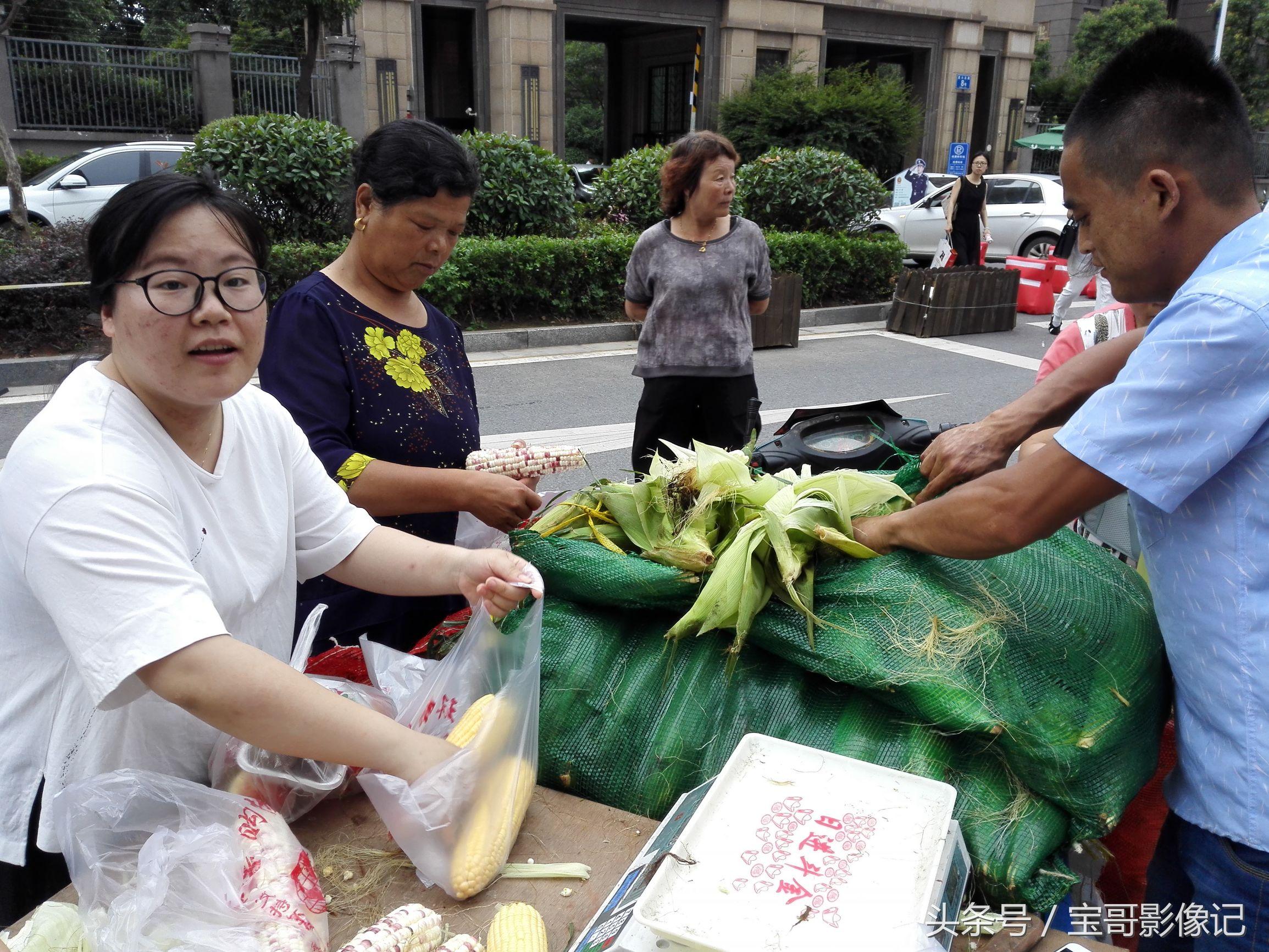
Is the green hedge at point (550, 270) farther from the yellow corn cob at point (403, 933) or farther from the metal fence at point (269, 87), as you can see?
the metal fence at point (269, 87)

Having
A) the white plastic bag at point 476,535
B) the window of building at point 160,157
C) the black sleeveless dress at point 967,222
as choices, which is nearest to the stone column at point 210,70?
the window of building at point 160,157

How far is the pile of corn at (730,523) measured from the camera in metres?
1.77

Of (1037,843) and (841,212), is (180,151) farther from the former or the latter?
(1037,843)

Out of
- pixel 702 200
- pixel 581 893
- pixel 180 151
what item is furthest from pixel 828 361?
pixel 180 151

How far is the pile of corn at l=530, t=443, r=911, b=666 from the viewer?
5.82 ft

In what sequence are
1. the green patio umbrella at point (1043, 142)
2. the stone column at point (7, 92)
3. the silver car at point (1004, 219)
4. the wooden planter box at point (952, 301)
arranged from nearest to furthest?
the wooden planter box at point (952, 301) < the silver car at point (1004, 219) < the stone column at point (7, 92) < the green patio umbrella at point (1043, 142)

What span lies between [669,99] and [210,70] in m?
12.9

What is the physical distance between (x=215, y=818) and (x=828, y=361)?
9.41 metres

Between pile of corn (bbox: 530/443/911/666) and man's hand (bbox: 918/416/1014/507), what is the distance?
0.08 m

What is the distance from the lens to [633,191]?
12.8 m

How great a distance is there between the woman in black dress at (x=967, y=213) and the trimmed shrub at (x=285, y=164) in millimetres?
8675

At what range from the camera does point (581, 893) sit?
1554mm

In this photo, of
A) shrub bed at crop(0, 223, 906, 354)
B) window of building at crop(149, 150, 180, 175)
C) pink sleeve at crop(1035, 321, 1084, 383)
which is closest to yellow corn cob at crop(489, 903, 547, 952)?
pink sleeve at crop(1035, 321, 1084, 383)

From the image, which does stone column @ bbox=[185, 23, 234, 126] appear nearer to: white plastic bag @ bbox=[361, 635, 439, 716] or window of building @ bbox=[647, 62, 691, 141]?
window of building @ bbox=[647, 62, 691, 141]
